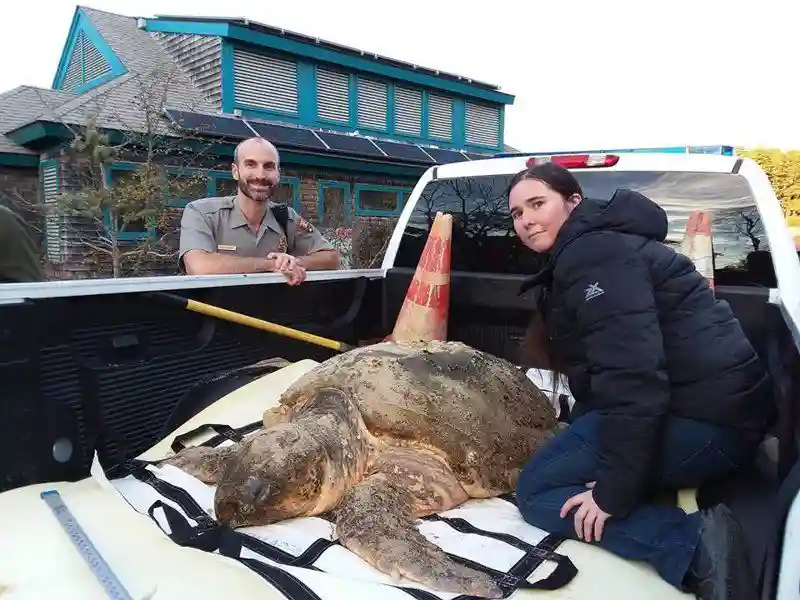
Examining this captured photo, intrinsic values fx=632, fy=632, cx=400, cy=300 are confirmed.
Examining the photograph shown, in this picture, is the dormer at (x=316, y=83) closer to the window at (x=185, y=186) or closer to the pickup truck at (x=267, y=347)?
the window at (x=185, y=186)

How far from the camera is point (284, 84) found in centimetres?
1393

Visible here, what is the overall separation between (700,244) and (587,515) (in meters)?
1.44

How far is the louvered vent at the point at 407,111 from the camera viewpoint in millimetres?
16453

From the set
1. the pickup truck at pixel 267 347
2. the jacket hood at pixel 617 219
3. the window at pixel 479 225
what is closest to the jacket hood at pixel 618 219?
the jacket hood at pixel 617 219

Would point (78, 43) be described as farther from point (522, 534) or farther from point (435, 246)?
point (522, 534)

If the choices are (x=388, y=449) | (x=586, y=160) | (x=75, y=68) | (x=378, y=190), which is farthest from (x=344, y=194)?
(x=388, y=449)

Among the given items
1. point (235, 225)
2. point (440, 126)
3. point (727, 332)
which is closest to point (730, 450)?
point (727, 332)

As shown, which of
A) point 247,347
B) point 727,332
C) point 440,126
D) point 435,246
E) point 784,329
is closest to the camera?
point 727,332

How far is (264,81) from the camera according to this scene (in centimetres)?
1366

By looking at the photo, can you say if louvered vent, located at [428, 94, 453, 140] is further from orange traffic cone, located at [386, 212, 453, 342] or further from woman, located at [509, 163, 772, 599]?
woman, located at [509, 163, 772, 599]

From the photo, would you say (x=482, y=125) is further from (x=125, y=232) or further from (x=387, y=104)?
(x=125, y=232)

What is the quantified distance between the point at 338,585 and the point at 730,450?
1326 mm

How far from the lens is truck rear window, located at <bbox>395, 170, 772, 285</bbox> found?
2697 mm

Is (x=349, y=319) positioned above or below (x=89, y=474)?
above
